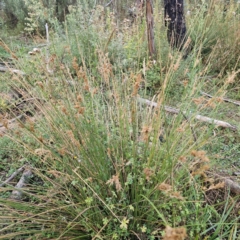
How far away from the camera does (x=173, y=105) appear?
8.47 ft

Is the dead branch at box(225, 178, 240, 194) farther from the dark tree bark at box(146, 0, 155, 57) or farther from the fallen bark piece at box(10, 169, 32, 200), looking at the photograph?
the dark tree bark at box(146, 0, 155, 57)

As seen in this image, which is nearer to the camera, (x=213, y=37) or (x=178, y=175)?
(x=178, y=175)

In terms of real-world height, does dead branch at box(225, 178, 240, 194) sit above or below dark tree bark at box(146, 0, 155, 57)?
below

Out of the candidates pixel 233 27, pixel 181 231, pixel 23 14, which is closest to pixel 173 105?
pixel 233 27

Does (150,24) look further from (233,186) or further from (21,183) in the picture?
(21,183)

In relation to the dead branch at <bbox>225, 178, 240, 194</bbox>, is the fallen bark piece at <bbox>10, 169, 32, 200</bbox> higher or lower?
higher

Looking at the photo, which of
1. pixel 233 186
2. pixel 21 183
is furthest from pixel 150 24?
pixel 21 183

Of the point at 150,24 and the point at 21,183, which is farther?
the point at 150,24

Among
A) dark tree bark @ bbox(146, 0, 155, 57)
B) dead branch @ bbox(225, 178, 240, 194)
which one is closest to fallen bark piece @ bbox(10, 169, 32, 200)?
dead branch @ bbox(225, 178, 240, 194)

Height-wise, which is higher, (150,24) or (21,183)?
(150,24)

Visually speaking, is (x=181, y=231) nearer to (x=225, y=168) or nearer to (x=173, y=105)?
(x=225, y=168)

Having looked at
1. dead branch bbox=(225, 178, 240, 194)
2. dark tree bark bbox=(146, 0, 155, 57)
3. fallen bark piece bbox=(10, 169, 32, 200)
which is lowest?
dead branch bbox=(225, 178, 240, 194)

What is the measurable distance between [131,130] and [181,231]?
2.65 feet

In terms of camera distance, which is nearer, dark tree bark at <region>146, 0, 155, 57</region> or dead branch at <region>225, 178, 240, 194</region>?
dead branch at <region>225, 178, 240, 194</region>
